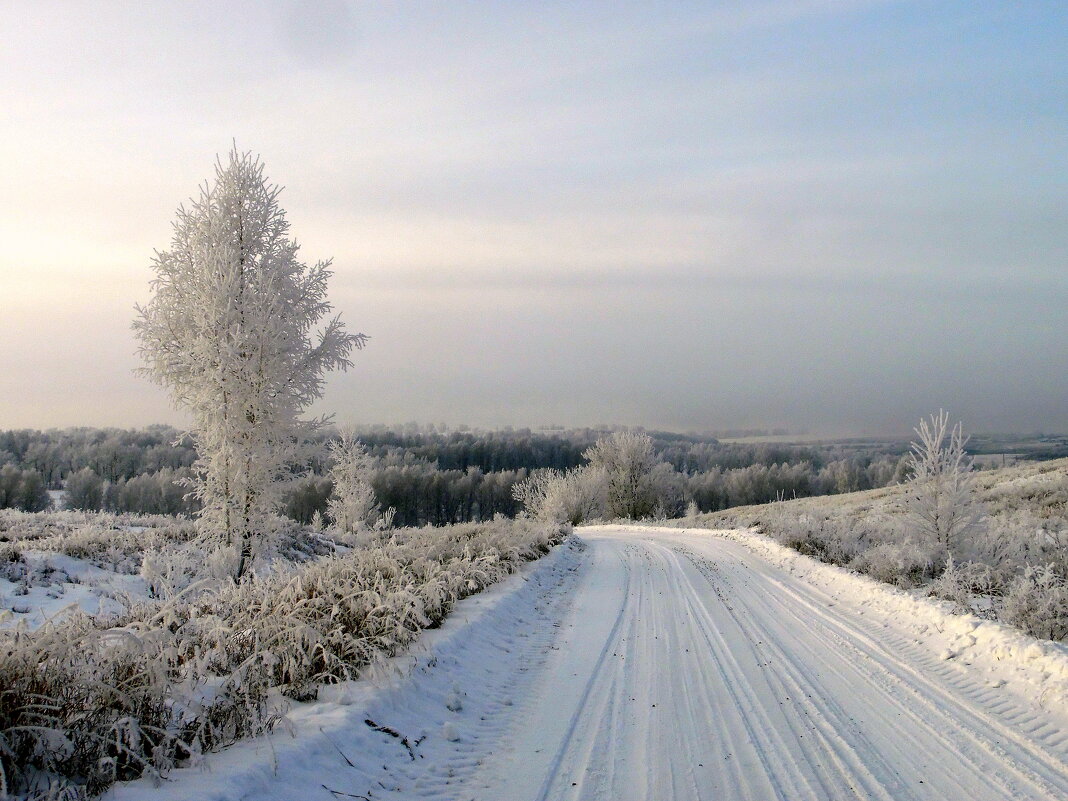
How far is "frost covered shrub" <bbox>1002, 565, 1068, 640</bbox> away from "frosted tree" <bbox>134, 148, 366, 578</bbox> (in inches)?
489

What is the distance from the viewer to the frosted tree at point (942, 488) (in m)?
12.2

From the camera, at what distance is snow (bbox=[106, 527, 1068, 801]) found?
13.6 ft

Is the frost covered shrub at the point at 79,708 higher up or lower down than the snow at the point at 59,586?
higher up

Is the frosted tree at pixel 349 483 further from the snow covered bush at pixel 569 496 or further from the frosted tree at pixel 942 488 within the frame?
the frosted tree at pixel 942 488

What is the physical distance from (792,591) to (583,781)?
907 centimetres

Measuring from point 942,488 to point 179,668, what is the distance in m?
13.4

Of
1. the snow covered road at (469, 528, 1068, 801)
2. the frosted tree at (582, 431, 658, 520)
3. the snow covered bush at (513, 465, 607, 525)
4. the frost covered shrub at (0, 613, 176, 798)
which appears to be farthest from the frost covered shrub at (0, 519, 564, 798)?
the frosted tree at (582, 431, 658, 520)

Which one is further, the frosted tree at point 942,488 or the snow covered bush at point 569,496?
the snow covered bush at point 569,496

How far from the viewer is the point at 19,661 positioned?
366 cm

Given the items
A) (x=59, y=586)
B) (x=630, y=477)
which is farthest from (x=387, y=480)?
(x=59, y=586)

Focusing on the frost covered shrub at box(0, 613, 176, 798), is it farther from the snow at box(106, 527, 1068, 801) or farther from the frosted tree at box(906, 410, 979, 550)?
the frosted tree at box(906, 410, 979, 550)

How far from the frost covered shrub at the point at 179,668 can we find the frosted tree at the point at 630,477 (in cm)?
5255

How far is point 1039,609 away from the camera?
7.49 meters

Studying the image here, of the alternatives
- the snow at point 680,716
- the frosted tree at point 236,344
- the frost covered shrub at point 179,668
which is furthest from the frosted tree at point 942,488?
the frosted tree at point 236,344
